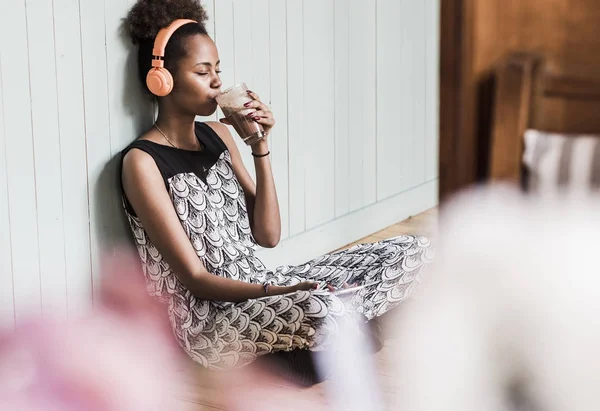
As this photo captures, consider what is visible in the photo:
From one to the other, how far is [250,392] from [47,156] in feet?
2.36

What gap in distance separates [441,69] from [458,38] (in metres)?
0.06

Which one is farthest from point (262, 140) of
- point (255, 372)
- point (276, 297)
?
point (255, 372)

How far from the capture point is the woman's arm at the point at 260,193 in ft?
8.13

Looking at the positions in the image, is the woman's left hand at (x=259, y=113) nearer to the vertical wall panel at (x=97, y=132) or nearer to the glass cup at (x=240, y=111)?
the glass cup at (x=240, y=111)

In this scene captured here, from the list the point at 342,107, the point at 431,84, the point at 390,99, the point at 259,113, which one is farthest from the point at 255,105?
the point at 431,84

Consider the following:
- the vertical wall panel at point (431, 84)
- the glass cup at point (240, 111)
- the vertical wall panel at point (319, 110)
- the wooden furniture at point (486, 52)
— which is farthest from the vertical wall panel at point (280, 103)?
the wooden furniture at point (486, 52)

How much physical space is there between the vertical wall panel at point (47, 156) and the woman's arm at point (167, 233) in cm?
18

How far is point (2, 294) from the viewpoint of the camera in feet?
6.98

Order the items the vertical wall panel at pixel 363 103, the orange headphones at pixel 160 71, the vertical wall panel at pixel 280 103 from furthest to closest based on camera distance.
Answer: the vertical wall panel at pixel 363 103 → the vertical wall panel at pixel 280 103 → the orange headphones at pixel 160 71

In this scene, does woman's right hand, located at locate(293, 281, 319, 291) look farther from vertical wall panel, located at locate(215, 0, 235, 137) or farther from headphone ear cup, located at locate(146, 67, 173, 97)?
vertical wall panel, located at locate(215, 0, 235, 137)

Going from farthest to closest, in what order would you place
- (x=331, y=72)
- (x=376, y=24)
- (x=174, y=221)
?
(x=376, y=24) < (x=331, y=72) < (x=174, y=221)

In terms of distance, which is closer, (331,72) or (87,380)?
(87,380)

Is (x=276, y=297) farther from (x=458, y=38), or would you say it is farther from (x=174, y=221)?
(x=458, y=38)

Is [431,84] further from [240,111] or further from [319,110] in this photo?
[240,111]
